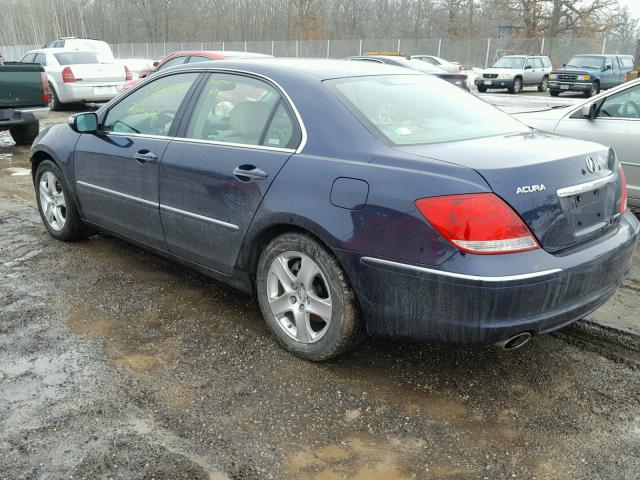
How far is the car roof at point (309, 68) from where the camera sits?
11.5 feet

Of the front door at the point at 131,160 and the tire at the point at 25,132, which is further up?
the front door at the point at 131,160

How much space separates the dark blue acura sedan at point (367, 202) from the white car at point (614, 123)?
7.80ft

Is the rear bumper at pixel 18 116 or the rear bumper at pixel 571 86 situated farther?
the rear bumper at pixel 571 86

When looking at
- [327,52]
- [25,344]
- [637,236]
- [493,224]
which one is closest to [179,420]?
[25,344]

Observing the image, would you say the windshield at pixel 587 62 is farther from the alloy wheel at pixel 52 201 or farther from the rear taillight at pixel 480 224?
the rear taillight at pixel 480 224

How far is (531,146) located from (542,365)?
1198mm

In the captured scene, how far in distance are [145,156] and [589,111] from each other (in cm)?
427

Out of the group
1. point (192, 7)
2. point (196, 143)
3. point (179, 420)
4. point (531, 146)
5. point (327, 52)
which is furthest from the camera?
point (192, 7)

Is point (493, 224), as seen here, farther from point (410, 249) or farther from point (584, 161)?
point (584, 161)

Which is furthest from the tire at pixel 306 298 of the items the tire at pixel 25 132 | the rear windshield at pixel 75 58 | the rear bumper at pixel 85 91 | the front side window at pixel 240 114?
the rear windshield at pixel 75 58

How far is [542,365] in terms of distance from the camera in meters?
3.30

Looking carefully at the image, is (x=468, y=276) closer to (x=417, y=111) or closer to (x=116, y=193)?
(x=417, y=111)

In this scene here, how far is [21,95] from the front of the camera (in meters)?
9.73

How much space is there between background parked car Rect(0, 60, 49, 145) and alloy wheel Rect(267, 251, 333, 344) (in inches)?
317
